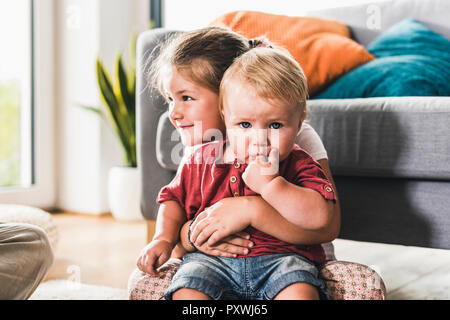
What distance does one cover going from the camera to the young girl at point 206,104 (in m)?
0.82

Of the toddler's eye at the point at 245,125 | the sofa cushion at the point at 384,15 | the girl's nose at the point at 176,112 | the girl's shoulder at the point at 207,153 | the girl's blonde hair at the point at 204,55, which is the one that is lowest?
the girl's shoulder at the point at 207,153

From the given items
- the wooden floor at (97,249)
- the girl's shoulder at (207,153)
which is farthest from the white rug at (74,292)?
the girl's shoulder at (207,153)

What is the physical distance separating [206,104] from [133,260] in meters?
0.99

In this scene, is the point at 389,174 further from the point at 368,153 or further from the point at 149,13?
the point at 149,13

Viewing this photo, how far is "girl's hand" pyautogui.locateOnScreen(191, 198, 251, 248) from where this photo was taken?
2.67 ft

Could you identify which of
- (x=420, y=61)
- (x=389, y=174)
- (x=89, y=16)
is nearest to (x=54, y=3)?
(x=89, y=16)

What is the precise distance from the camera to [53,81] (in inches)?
115

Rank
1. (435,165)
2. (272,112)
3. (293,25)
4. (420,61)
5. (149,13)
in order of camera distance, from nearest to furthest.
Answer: (272,112) → (435,165) → (420,61) → (293,25) → (149,13)

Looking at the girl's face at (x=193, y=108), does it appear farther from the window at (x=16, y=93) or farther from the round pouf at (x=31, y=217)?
the window at (x=16, y=93)

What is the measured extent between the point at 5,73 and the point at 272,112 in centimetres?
238

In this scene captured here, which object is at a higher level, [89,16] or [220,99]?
[89,16]

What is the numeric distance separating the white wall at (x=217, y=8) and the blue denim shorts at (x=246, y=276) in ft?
5.91

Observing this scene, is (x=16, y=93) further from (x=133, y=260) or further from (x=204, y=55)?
(x=204, y=55)

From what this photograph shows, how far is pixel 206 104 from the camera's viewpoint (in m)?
0.92
